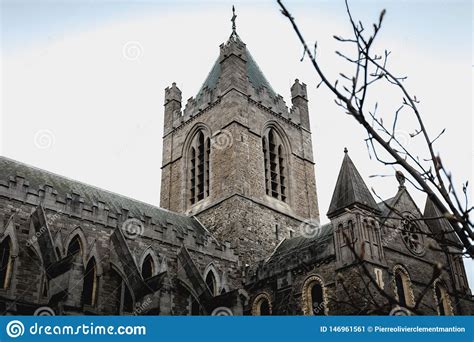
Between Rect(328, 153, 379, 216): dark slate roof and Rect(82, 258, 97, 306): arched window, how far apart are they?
8606 mm

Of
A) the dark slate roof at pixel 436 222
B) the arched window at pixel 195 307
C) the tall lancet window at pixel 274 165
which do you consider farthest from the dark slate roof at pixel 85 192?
the dark slate roof at pixel 436 222

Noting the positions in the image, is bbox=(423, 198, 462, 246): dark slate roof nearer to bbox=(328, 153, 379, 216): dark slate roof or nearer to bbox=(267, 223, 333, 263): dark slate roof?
bbox=(328, 153, 379, 216): dark slate roof

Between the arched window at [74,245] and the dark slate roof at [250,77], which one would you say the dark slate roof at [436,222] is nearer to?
the dark slate roof at [250,77]

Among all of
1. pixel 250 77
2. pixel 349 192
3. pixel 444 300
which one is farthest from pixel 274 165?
pixel 444 300

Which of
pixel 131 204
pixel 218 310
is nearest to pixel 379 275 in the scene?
pixel 218 310

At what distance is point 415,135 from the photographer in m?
4.27

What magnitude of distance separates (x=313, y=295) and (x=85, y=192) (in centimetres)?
1020

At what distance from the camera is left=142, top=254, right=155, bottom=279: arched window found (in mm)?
20297

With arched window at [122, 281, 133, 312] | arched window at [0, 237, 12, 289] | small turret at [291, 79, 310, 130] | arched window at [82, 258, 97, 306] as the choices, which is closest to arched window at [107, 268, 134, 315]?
arched window at [122, 281, 133, 312]

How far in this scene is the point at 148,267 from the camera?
67.2 feet

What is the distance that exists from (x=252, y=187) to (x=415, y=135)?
21.9 meters

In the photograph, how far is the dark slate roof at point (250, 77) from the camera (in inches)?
1225

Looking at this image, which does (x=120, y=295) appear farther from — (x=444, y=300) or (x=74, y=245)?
(x=444, y=300)
